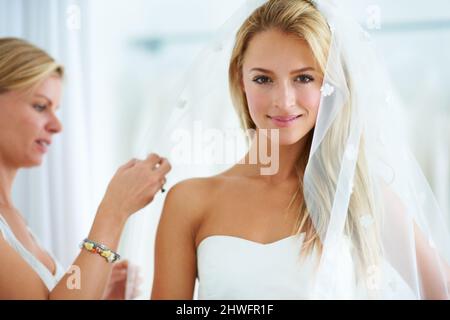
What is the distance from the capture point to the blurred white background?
1.54 metres

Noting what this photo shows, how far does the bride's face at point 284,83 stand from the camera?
42.1 inches

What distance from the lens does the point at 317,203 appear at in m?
1.10

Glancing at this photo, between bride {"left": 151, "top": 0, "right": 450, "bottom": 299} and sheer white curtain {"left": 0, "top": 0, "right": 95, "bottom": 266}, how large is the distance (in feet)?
1.65

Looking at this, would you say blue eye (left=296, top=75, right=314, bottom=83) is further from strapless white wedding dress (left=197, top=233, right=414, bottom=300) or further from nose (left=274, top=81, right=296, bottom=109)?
strapless white wedding dress (left=197, top=233, right=414, bottom=300)

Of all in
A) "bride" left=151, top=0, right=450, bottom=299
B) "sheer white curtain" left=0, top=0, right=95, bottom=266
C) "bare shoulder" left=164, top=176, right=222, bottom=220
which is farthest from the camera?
"sheer white curtain" left=0, top=0, right=95, bottom=266

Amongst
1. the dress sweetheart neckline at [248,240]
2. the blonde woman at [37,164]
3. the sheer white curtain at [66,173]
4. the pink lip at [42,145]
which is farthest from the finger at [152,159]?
the sheer white curtain at [66,173]

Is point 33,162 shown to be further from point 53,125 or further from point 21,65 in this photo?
point 21,65

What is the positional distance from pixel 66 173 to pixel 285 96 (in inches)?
30.5

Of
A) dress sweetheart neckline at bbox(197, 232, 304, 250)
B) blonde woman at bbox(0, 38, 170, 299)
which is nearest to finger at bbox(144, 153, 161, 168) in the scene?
blonde woman at bbox(0, 38, 170, 299)

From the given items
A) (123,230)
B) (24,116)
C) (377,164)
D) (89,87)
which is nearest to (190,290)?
(123,230)

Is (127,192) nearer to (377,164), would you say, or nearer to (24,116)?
(24,116)

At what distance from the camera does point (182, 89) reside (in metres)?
1.18
